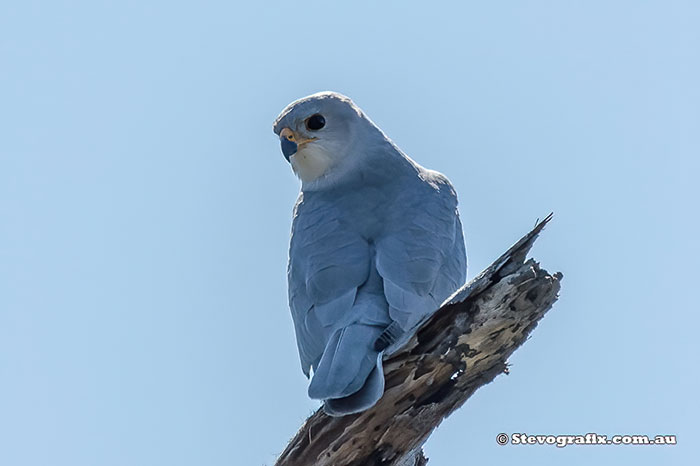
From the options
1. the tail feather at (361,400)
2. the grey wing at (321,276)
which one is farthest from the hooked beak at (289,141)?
the tail feather at (361,400)

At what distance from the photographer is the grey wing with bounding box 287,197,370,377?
20.7 ft

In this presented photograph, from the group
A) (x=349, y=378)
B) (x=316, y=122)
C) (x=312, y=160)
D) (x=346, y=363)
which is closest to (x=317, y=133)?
(x=316, y=122)

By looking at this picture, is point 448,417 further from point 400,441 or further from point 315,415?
point 315,415

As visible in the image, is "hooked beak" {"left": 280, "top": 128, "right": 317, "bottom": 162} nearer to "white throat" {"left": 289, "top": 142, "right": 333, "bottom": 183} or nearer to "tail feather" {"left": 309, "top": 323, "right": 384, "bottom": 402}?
"white throat" {"left": 289, "top": 142, "right": 333, "bottom": 183}

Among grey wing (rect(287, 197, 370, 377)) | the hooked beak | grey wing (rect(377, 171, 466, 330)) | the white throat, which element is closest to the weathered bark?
grey wing (rect(377, 171, 466, 330))

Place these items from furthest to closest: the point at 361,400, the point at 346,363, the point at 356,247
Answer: the point at 356,247, the point at 346,363, the point at 361,400

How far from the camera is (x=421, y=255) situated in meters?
6.61

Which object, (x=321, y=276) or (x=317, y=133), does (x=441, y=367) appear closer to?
(x=321, y=276)

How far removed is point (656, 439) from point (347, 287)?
284 cm

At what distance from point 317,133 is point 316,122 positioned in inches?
3.9

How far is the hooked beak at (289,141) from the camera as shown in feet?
26.2

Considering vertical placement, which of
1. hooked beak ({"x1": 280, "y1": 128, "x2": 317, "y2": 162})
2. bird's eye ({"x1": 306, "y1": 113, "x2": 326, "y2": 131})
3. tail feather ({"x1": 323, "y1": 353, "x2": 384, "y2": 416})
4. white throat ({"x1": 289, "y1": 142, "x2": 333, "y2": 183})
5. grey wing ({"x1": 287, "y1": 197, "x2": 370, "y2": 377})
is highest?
bird's eye ({"x1": 306, "y1": 113, "x2": 326, "y2": 131})

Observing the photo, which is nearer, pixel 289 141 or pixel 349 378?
pixel 349 378

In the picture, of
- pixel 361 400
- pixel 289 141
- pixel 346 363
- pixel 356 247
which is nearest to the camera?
pixel 361 400
